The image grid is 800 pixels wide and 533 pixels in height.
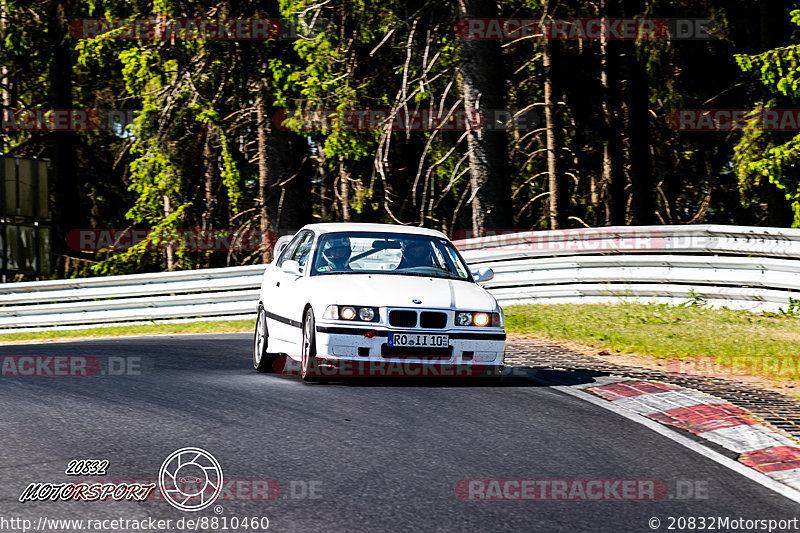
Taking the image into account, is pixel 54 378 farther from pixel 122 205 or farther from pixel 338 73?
pixel 122 205

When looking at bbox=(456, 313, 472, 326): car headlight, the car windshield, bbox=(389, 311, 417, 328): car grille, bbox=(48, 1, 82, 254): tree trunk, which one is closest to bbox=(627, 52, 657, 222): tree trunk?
the car windshield

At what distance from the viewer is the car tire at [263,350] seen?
440 inches

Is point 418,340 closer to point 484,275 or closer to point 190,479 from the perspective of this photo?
point 484,275

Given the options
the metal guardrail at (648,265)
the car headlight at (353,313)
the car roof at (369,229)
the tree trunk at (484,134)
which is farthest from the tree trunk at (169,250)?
the car headlight at (353,313)

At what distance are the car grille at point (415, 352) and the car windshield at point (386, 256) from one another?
1131 mm

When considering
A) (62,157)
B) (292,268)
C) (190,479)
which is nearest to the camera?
(190,479)

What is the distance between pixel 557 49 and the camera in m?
25.6

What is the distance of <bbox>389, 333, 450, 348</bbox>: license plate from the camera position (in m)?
9.36

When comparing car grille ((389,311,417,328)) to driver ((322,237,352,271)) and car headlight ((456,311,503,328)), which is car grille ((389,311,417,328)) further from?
driver ((322,237,352,271))

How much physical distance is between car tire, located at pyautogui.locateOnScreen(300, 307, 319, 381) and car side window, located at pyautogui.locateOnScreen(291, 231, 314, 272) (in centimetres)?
111

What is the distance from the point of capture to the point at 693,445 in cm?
748

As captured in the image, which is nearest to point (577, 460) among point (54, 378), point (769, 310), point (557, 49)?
point (54, 378)

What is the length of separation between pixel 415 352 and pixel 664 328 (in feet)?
16.5

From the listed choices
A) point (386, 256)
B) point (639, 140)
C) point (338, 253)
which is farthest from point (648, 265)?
point (639, 140)
